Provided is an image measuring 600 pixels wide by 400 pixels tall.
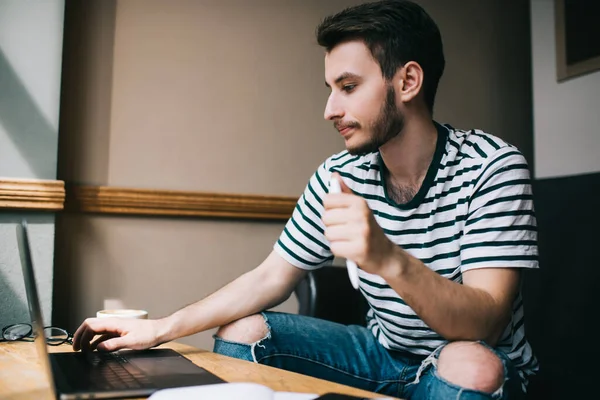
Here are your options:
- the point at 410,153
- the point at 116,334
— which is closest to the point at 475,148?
the point at 410,153

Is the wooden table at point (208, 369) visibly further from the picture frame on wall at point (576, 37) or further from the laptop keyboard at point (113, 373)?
the picture frame on wall at point (576, 37)

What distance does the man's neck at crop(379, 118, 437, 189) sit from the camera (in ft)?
4.14

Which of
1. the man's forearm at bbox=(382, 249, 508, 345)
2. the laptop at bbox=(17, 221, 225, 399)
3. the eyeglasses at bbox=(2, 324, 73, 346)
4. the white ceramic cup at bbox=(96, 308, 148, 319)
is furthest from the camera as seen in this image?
the eyeglasses at bbox=(2, 324, 73, 346)

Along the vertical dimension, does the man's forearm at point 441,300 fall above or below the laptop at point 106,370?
above

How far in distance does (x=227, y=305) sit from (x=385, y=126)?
1.76 feet

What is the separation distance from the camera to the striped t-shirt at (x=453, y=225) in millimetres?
1049

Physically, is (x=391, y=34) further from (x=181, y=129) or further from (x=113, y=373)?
(x=113, y=373)

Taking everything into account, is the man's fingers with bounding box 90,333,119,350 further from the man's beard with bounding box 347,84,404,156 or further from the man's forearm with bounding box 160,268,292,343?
the man's beard with bounding box 347,84,404,156

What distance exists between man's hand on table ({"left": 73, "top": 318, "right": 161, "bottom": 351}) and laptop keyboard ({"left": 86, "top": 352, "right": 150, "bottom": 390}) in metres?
0.03

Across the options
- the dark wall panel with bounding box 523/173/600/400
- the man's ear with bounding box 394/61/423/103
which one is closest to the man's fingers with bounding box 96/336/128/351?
the man's ear with bounding box 394/61/423/103

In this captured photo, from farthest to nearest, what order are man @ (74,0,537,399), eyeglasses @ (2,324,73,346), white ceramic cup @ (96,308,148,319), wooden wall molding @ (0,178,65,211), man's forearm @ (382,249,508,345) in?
wooden wall molding @ (0,178,65,211) → eyeglasses @ (2,324,73,346) → white ceramic cup @ (96,308,148,319) → man @ (74,0,537,399) → man's forearm @ (382,249,508,345)

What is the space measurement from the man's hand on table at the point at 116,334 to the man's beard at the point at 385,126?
590 millimetres

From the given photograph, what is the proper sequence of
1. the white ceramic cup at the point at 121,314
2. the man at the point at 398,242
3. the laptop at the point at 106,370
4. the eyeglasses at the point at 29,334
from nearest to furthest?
the laptop at the point at 106,370 < the man at the point at 398,242 < the white ceramic cup at the point at 121,314 < the eyeglasses at the point at 29,334

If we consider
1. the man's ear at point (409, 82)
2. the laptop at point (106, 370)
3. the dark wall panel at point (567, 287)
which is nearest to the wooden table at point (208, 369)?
the laptop at point (106, 370)
